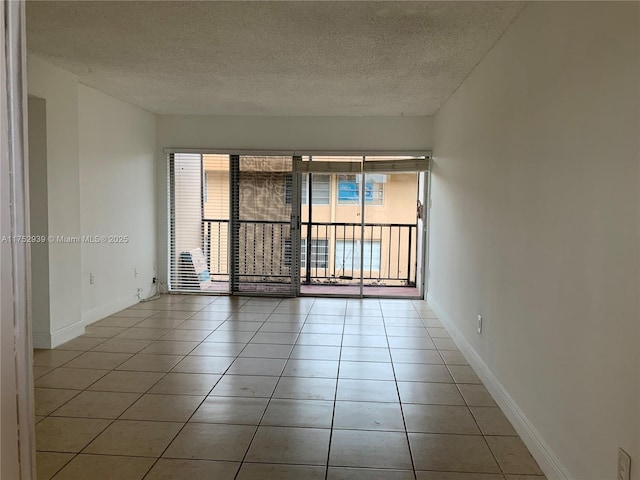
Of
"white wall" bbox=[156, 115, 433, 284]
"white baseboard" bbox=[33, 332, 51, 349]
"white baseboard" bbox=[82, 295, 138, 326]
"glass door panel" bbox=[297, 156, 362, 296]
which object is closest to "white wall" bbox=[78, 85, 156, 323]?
"white baseboard" bbox=[82, 295, 138, 326]

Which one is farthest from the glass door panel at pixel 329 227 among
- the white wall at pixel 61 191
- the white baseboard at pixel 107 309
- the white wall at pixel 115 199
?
the white wall at pixel 61 191

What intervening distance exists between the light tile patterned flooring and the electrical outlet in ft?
2.16

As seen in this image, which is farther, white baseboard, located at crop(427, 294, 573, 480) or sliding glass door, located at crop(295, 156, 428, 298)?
sliding glass door, located at crop(295, 156, 428, 298)

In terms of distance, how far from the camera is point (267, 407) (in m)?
2.82

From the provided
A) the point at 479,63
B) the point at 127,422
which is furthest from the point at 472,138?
the point at 127,422

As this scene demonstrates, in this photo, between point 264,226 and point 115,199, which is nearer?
point 115,199

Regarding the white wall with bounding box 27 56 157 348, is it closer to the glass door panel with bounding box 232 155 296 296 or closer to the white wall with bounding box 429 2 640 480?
the glass door panel with bounding box 232 155 296 296

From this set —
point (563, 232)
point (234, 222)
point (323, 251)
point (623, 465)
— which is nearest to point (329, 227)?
point (323, 251)

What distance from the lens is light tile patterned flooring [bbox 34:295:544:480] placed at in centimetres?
221

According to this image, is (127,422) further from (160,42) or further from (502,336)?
(160,42)

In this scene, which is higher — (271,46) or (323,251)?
(271,46)

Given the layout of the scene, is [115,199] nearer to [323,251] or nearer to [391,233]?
[323,251]

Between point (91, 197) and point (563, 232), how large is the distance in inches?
166

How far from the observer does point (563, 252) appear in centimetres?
203
